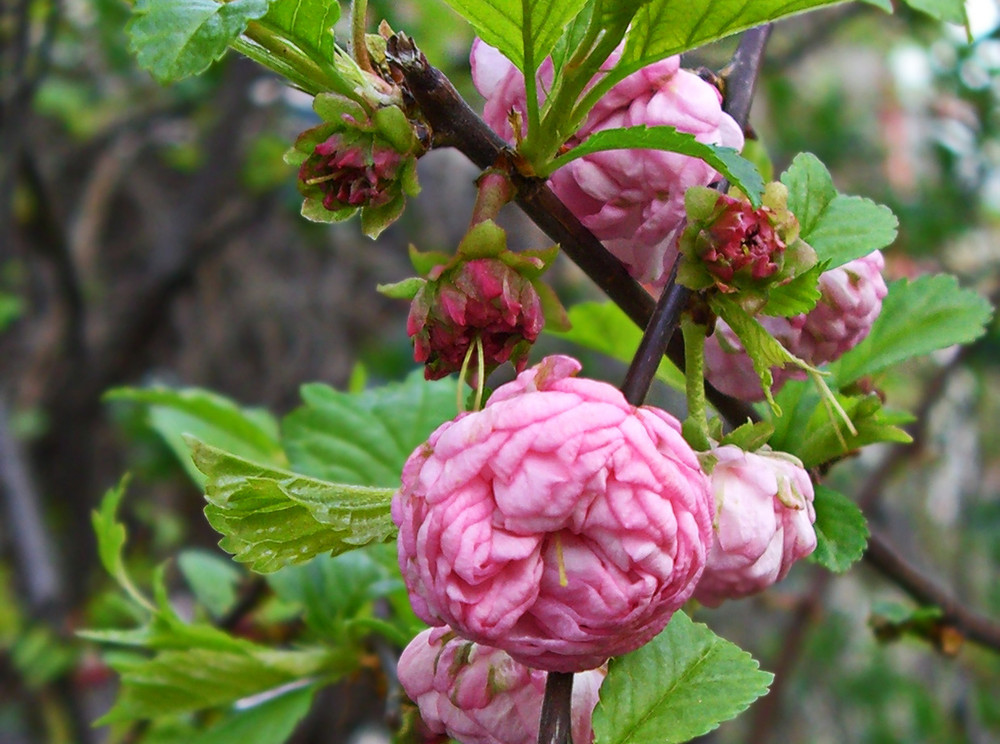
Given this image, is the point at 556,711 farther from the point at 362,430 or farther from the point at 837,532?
the point at 362,430

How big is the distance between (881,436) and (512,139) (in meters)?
0.26

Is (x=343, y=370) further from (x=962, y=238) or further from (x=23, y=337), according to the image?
(x=962, y=238)

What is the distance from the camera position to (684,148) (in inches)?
18.1

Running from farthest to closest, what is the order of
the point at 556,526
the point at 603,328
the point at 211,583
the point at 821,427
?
1. the point at 211,583
2. the point at 603,328
3. the point at 821,427
4. the point at 556,526

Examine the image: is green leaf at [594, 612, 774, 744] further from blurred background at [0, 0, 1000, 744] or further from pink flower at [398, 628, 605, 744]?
blurred background at [0, 0, 1000, 744]

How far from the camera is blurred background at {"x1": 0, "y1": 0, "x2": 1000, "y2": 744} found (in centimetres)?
185

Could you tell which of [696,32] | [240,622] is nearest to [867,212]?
[696,32]

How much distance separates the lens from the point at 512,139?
545 mm

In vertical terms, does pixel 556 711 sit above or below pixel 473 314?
below

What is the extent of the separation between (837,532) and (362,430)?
1.46ft

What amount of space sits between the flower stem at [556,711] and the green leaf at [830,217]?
254 mm

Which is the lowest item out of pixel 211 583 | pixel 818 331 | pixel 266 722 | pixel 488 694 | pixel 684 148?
pixel 211 583

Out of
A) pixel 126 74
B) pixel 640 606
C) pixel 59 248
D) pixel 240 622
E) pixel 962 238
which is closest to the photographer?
pixel 640 606

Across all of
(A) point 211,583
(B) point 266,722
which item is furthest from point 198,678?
(A) point 211,583
